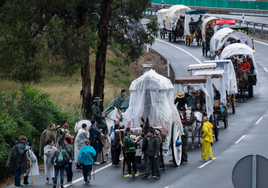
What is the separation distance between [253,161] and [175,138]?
8.78 metres

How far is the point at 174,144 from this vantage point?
53.1 feet

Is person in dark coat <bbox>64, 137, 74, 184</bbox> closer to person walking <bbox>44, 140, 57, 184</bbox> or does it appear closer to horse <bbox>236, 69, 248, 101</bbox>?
person walking <bbox>44, 140, 57, 184</bbox>

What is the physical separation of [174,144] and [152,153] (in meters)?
1.72

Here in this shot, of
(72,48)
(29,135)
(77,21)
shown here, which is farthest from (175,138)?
(77,21)

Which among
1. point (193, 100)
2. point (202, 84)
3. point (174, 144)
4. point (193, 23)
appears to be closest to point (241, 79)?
point (202, 84)

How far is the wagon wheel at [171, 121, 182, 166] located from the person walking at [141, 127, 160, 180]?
54.8 inches

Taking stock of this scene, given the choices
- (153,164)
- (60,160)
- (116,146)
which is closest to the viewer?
(60,160)

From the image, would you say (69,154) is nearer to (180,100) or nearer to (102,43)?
(180,100)

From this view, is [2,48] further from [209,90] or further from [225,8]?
[225,8]

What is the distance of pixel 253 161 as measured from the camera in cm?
766

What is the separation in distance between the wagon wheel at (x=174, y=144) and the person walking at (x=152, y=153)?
139 centimetres

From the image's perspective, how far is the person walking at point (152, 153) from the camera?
14.7 m

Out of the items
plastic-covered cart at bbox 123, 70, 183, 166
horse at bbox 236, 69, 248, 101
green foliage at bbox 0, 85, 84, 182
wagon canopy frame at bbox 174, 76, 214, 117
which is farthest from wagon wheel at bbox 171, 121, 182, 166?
horse at bbox 236, 69, 248, 101

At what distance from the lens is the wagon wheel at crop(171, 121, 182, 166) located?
52.9 feet
